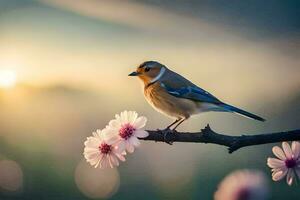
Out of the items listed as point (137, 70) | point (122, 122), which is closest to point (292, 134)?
point (122, 122)

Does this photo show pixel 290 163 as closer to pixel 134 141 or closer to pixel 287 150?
pixel 287 150

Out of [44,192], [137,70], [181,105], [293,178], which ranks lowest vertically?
[293,178]

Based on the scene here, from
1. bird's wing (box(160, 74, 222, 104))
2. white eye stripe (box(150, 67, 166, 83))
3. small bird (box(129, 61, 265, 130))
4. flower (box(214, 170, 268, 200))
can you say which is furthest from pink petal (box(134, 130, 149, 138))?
white eye stripe (box(150, 67, 166, 83))

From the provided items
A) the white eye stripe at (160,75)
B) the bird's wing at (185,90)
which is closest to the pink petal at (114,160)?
the bird's wing at (185,90)

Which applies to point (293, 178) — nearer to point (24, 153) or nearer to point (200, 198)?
point (200, 198)

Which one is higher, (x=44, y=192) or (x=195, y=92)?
(x=44, y=192)
